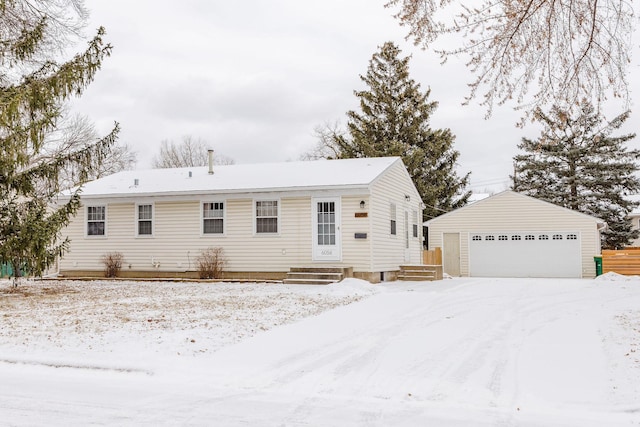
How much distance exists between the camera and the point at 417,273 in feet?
63.2

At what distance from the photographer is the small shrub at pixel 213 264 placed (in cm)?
1819

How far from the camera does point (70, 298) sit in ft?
42.2

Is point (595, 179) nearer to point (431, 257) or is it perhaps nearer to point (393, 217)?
point (431, 257)

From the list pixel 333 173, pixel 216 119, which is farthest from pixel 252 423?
pixel 216 119

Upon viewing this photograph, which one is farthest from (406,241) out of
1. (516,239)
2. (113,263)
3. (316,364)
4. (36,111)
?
(316,364)

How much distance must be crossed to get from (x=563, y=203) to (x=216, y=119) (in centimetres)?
2364

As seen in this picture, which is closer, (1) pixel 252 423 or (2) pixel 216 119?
(1) pixel 252 423

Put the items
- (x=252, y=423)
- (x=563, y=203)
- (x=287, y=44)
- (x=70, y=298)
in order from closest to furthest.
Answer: (x=252, y=423) < (x=70, y=298) < (x=287, y=44) < (x=563, y=203)

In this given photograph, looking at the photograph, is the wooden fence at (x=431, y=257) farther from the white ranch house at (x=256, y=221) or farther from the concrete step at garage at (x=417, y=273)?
the concrete step at garage at (x=417, y=273)

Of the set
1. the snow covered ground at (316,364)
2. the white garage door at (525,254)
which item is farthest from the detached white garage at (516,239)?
the snow covered ground at (316,364)

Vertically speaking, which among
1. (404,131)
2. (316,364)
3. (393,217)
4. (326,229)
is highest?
(404,131)

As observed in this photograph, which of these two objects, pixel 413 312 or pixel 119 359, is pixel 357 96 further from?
pixel 119 359

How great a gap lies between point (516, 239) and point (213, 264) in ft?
45.8

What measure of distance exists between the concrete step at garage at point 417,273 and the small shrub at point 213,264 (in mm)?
5886
